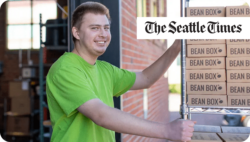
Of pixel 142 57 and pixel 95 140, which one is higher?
pixel 142 57

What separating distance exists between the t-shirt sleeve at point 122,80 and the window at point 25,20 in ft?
24.2

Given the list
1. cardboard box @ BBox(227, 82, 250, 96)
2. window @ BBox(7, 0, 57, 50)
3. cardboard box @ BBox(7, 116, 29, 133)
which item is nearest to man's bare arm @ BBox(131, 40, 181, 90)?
cardboard box @ BBox(227, 82, 250, 96)

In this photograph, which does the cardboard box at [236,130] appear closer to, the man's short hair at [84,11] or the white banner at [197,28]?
the white banner at [197,28]

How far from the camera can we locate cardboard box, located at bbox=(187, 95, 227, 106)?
1.68 meters

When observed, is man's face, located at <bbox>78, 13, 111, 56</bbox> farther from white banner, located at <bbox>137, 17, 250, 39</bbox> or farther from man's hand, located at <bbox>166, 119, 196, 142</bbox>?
man's hand, located at <bbox>166, 119, 196, 142</bbox>

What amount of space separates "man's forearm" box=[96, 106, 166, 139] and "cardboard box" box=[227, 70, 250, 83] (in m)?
0.65

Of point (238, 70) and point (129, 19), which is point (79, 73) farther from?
point (129, 19)

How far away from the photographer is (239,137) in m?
1.72

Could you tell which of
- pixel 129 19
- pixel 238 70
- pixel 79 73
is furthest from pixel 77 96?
pixel 129 19

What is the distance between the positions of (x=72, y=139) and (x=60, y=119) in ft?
0.48

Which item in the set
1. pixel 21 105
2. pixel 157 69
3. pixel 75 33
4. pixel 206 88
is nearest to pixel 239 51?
pixel 206 88

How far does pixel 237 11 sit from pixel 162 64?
2.19 feet

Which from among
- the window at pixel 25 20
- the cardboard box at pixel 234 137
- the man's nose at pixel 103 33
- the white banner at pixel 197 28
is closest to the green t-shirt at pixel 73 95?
the man's nose at pixel 103 33

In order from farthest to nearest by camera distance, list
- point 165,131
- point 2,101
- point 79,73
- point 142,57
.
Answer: point 2,101, point 142,57, point 79,73, point 165,131
